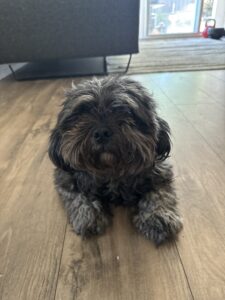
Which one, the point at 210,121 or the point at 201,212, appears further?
the point at 210,121

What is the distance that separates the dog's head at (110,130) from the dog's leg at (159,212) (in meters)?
0.15

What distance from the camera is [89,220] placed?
4.15ft

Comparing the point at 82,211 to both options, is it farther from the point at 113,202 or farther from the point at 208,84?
the point at 208,84

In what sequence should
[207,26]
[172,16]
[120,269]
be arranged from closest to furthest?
[120,269], [207,26], [172,16]

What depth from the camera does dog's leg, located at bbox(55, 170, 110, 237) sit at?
1.26m

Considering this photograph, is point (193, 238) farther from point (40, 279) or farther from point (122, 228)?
point (40, 279)

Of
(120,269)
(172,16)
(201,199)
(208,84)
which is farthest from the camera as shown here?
(172,16)

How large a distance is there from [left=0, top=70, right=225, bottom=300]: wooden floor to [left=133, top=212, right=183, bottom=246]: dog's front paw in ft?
0.11

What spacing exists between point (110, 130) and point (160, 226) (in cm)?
42

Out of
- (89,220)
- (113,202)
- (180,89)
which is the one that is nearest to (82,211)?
(89,220)

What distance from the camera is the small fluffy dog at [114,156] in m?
1.18

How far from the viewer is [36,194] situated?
1.56 metres

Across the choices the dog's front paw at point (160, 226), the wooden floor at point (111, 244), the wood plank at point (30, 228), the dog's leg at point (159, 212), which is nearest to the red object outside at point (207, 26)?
the wooden floor at point (111, 244)

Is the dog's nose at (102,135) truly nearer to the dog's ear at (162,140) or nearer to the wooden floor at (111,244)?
Answer: the dog's ear at (162,140)
